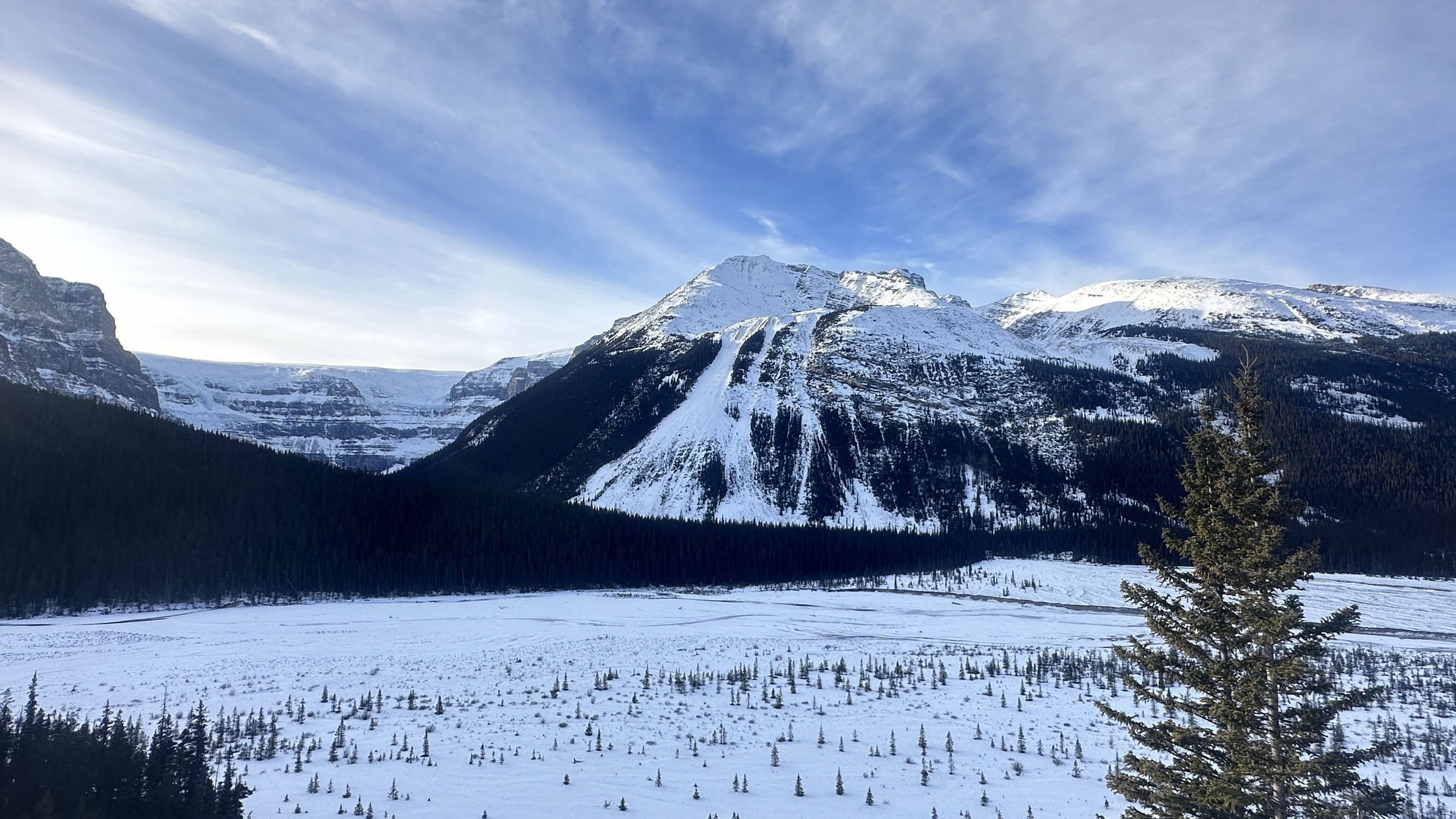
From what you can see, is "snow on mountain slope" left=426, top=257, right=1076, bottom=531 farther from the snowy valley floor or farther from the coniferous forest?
the coniferous forest

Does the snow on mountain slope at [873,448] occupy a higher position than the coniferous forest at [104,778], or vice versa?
the snow on mountain slope at [873,448]

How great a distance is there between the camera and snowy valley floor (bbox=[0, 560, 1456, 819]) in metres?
16.6

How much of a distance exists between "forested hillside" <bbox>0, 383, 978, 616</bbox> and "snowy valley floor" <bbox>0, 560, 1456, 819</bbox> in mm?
11357

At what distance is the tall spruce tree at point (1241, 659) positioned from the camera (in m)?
9.22

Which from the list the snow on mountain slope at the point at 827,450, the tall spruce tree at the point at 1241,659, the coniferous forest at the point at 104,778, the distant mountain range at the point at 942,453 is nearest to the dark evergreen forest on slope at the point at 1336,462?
the distant mountain range at the point at 942,453

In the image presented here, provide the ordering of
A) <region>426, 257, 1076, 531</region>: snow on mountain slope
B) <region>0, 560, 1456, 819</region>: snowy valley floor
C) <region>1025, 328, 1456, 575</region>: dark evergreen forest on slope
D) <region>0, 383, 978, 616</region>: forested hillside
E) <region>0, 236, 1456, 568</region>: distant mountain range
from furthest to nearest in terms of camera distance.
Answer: <region>426, 257, 1076, 531</region>: snow on mountain slope
<region>0, 236, 1456, 568</region>: distant mountain range
<region>1025, 328, 1456, 575</region>: dark evergreen forest on slope
<region>0, 383, 978, 616</region>: forested hillside
<region>0, 560, 1456, 819</region>: snowy valley floor

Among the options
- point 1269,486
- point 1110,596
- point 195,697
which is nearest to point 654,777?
point 1269,486

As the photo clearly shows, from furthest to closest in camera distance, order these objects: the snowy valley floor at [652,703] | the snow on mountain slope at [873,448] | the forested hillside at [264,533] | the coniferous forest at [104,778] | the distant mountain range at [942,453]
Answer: the snow on mountain slope at [873,448] < the distant mountain range at [942,453] < the forested hillside at [264,533] < the snowy valley floor at [652,703] < the coniferous forest at [104,778]

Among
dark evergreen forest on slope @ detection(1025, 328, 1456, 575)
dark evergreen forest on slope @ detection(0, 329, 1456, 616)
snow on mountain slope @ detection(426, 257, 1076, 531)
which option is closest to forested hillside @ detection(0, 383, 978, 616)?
dark evergreen forest on slope @ detection(0, 329, 1456, 616)

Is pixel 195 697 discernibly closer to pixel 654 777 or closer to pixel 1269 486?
pixel 654 777

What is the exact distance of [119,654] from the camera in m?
34.8

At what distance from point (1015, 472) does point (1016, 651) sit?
118 m

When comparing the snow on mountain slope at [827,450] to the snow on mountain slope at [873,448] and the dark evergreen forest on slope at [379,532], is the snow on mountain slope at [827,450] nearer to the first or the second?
the snow on mountain slope at [873,448]

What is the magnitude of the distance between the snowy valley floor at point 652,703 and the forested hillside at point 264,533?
11.4 metres
